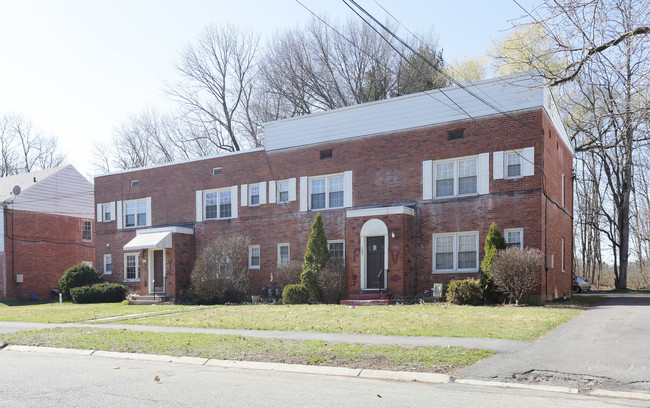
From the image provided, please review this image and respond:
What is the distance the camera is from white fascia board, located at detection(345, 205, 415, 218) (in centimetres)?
2191

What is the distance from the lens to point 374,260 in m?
22.7

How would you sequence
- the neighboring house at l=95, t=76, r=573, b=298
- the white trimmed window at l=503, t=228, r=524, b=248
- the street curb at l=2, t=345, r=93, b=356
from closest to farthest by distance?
the street curb at l=2, t=345, r=93, b=356, the white trimmed window at l=503, t=228, r=524, b=248, the neighboring house at l=95, t=76, r=573, b=298

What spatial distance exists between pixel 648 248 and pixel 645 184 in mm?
5512

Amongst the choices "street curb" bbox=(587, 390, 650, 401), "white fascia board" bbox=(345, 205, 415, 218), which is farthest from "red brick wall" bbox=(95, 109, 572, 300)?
"street curb" bbox=(587, 390, 650, 401)

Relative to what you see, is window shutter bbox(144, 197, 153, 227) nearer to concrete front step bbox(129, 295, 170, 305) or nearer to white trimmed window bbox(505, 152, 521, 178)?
concrete front step bbox(129, 295, 170, 305)

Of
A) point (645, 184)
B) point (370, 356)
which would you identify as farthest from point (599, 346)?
point (645, 184)

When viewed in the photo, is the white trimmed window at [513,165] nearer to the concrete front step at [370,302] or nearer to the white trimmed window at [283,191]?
the concrete front step at [370,302]

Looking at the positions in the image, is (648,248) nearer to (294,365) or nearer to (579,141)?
(579,141)

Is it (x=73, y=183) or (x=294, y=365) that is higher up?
(x=73, y=183)

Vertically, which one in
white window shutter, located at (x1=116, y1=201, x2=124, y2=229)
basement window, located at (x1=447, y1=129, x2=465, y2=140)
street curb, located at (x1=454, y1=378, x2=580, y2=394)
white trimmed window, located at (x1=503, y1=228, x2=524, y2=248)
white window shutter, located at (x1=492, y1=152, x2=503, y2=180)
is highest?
basement window, located at (x1=447, y1=129, x2=465, y2=140)

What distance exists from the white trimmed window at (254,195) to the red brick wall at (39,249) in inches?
669

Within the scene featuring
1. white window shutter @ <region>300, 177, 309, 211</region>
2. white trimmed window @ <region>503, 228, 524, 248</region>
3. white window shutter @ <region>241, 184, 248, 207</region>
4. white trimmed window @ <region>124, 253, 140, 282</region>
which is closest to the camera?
white trimmed window @ <region>503, 228, 524, 248</region>

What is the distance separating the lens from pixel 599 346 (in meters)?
10.2

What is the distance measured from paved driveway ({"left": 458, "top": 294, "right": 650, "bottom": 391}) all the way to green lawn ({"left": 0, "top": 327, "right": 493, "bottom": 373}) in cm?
60
